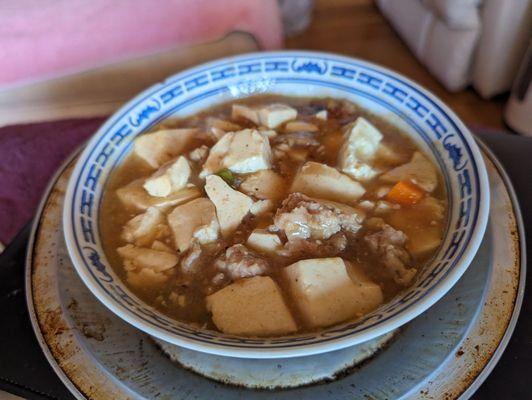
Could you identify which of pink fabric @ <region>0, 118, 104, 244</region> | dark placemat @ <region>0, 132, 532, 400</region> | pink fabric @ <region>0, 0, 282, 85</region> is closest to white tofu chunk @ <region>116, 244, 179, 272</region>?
dark placemat @ <region>0, 132, 532, 400</region>

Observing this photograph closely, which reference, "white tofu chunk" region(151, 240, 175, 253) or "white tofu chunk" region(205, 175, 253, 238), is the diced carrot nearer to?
"white tofu chunk" region(205, 175, 253, 238)

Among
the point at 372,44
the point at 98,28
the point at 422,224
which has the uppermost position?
the point at 98,28

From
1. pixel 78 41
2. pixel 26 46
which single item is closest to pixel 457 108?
pixel 78 41

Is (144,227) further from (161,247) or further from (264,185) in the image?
(264,185)

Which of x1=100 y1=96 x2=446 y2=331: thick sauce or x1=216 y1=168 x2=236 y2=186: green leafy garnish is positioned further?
x1=216 y1=168 x2=236 y2=186: green leafy garnish

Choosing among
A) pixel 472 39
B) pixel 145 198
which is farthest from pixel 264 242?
pixel 472 39

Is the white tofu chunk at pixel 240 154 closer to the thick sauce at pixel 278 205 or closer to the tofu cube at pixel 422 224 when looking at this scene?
the thick sauce at pixel 278 205
